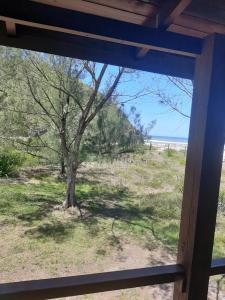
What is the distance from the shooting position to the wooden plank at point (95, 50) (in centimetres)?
100

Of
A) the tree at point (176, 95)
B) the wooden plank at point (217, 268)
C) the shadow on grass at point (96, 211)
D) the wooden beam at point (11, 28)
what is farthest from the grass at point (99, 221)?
A: the wooden beam at point (11, 28)

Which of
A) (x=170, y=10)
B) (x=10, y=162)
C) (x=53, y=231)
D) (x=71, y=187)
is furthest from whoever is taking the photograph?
(x=71, y=187)

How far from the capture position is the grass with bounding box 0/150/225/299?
11.9 ft

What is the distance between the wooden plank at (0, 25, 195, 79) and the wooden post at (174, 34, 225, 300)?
17 centimetres

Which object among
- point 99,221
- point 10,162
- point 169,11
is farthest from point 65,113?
point 169,11

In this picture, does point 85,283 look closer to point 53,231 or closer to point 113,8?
point 113,8

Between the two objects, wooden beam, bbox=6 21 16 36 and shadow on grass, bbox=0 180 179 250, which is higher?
wooden beam, bbox=6 21 16 36

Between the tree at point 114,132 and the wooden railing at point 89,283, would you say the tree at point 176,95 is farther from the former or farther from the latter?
the wooden railing at point 89,283

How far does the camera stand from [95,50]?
42.5 inches

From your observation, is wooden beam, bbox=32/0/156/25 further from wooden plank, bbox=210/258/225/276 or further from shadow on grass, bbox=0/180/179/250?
shadow on grass, bbox=0/180/179/250

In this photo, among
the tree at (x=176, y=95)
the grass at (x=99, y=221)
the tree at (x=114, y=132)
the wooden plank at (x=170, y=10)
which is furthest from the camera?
the tree at (x=114, y=132)

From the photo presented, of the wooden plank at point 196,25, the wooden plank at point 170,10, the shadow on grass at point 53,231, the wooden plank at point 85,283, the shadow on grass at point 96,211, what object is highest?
the wooden plank at point 196,25

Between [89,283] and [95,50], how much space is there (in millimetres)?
975

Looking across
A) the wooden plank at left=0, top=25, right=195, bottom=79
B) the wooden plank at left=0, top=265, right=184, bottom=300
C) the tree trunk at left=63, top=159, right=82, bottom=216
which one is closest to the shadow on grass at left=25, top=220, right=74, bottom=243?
the tree trunk at left=63, top=159, right=82, bottom=216
